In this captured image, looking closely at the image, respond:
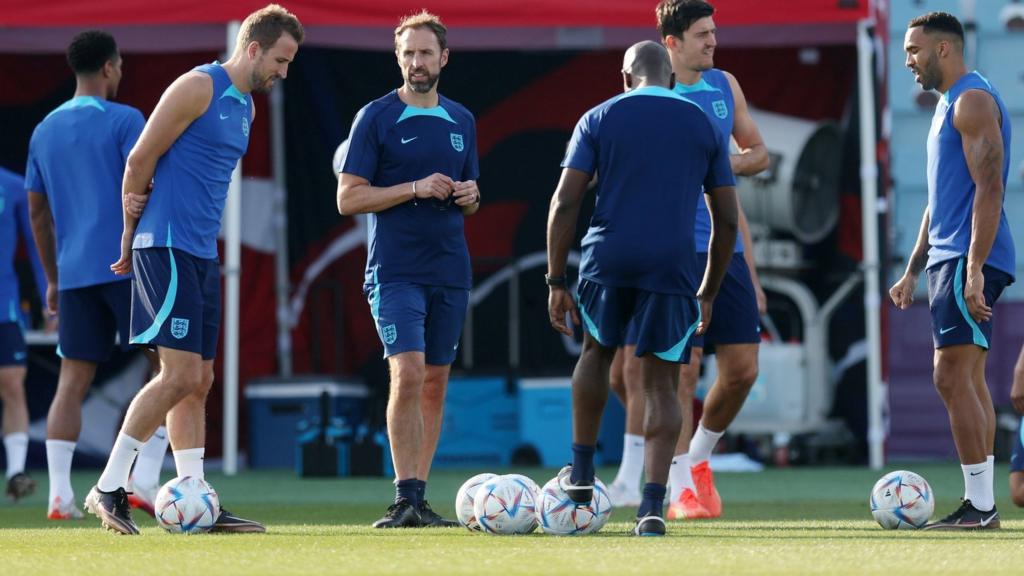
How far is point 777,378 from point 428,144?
18.9 ft

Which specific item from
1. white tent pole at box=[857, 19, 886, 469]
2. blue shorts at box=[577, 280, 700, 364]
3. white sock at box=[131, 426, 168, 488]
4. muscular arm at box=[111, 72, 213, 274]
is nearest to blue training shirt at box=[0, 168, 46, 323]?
white sock at box=[131, 426, 168, 488]

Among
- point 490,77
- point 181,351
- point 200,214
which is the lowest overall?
point 181,351

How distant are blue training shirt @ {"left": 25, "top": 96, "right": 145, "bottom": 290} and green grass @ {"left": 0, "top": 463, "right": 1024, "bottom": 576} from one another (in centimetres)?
121

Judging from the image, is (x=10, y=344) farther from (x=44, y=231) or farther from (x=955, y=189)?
(x=955, y=189)

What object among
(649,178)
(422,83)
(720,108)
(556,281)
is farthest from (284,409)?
(649,178)

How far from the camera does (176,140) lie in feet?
22.7

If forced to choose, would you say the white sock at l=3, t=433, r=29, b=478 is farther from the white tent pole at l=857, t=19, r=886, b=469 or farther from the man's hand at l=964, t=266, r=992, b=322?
the white tent pole at l=857, t=19, r=886, b=469

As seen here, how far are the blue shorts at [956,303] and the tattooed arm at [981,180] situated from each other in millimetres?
52

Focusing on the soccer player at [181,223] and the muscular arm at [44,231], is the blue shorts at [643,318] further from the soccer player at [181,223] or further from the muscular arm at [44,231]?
the muscular arm at [44,231]

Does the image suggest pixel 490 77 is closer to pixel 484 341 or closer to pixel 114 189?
pixel 484 341

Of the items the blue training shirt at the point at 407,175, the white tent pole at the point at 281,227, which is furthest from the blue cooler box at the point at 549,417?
the blue training shirt at the point at 407,175

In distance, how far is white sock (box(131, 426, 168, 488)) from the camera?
7.87 meters

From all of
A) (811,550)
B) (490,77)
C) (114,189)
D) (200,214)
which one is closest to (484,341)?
(490,77)

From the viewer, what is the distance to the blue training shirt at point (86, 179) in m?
8.11
